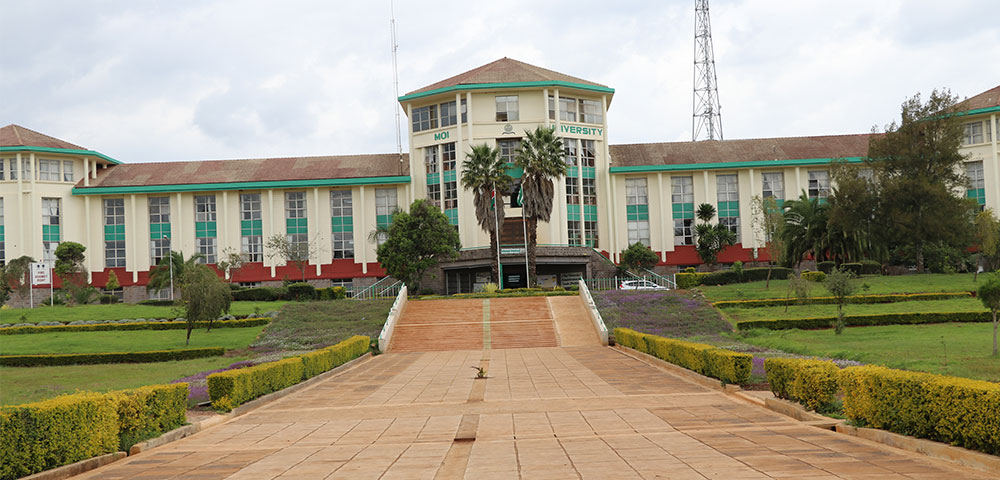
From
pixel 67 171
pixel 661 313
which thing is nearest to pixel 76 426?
pixel 661 313

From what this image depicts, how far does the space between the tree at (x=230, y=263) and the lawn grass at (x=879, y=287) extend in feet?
101

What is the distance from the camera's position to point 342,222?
199 ft

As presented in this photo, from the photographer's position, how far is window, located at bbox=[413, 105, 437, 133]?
196ft

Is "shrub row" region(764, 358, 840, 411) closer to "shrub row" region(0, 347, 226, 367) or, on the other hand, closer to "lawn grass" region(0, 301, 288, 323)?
"shrub row" region(0, 347, 226, 367)

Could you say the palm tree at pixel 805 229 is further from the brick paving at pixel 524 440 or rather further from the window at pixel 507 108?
the brick paving at pixel 524 440

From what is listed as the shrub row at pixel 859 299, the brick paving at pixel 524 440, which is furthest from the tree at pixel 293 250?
the brick paving at pixel 524 440

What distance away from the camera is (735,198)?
60812 mm

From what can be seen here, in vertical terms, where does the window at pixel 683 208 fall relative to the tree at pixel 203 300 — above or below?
above

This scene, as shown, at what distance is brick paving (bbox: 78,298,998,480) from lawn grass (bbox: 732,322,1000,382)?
4812 mm

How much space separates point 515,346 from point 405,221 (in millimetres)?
19329

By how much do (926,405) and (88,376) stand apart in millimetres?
22341

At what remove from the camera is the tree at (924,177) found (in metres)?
47.0

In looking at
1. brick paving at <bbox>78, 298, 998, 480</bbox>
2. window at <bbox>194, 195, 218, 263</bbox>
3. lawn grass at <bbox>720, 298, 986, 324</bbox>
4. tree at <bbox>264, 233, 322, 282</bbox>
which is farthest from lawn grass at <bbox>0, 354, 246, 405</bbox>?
window at <bbox>194, 195, 218, 263</bbox>

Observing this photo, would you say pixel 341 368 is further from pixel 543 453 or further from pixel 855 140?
pixel 855 140
